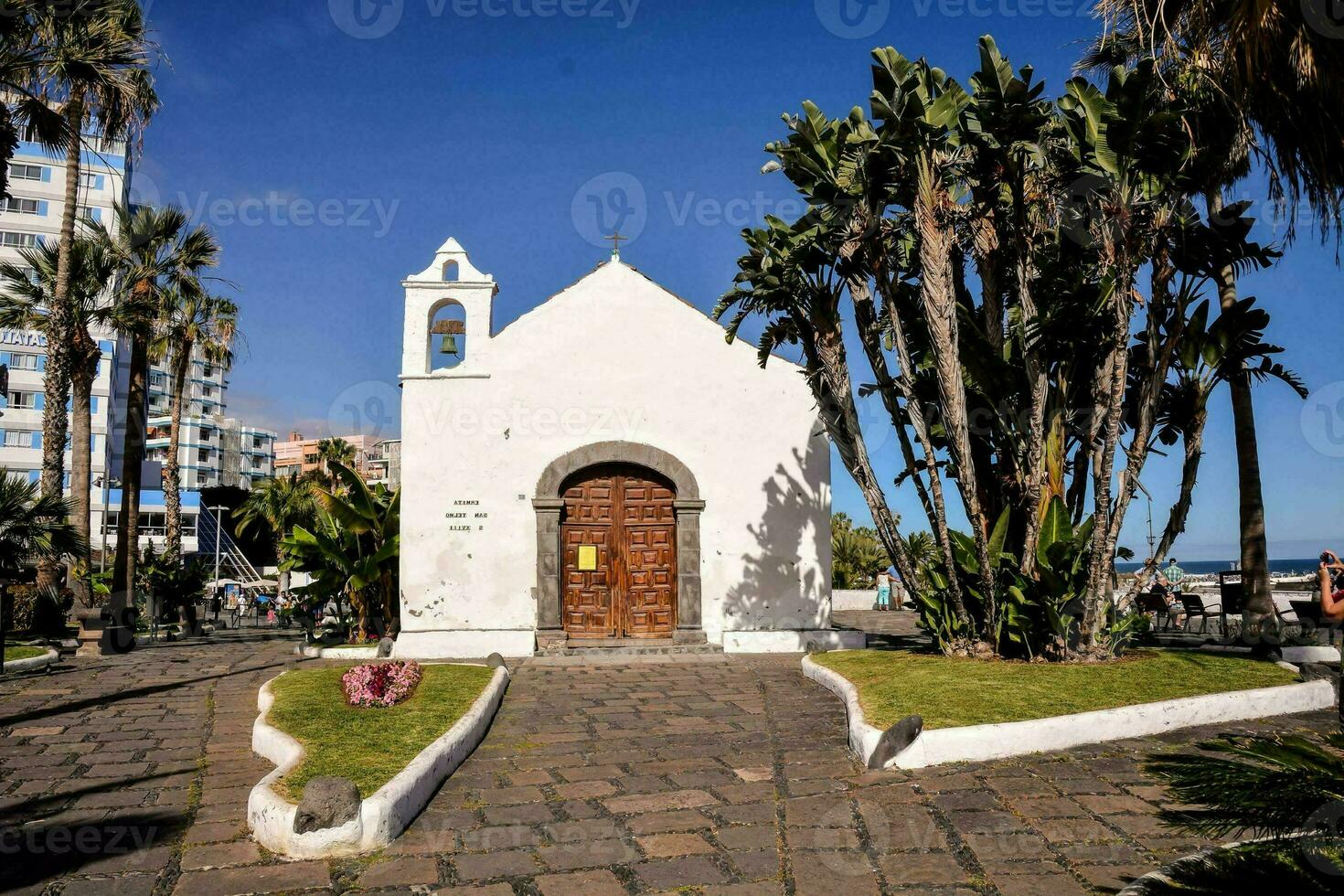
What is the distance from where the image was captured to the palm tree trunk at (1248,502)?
38.5ft

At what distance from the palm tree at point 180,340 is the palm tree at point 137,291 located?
2.13 feet

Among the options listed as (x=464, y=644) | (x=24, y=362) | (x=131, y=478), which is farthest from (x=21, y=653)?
(x=24, y=362)

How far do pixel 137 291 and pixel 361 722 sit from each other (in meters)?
16.9

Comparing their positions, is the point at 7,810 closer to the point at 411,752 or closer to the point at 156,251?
the point at 411,752

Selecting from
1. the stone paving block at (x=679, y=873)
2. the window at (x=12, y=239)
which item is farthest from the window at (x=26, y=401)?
the stone paving block at (x=679, y=873)

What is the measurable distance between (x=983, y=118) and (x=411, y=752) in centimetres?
828

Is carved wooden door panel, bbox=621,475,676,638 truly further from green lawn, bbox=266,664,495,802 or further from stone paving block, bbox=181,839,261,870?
stone paving block, bbox=181,839,261,870

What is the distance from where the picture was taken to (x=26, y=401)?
54.2 metres

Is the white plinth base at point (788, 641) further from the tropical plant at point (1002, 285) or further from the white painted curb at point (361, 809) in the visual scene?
the white painted curb at point (361, 809)

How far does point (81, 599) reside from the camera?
18.3m

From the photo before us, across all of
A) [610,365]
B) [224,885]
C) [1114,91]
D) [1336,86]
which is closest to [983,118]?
[1114,91]

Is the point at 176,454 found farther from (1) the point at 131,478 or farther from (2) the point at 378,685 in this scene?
(2) the point at 378,685

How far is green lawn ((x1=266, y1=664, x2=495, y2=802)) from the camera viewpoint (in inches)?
228

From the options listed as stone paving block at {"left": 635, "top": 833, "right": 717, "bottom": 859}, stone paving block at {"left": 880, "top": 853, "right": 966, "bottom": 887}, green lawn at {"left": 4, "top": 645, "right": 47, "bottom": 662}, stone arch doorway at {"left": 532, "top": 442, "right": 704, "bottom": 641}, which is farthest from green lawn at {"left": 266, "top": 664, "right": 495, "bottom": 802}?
green lawn at {"left": 4, "top": 645, "right": 47, "bottom": 662}
